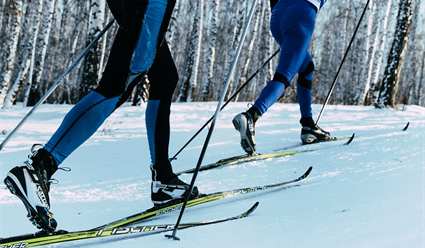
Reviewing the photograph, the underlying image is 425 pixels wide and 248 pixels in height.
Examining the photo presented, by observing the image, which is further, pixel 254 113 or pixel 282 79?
pixel 282 79

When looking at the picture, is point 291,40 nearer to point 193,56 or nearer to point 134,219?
point 134,219

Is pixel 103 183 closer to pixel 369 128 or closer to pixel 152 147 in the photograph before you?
pixel 152 147

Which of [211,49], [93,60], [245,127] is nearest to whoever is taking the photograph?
[245,127]

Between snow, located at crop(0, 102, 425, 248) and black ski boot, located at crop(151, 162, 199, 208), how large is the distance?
0.35 ft

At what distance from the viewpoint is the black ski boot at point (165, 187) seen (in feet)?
5.84

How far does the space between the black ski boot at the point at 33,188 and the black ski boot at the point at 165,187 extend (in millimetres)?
610

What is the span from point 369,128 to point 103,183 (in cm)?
344

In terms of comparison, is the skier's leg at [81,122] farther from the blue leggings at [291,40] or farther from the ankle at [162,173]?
the blue leggings at [291,40]

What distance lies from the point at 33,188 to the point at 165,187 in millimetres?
716

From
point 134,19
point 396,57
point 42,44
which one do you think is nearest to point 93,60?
point 42,44

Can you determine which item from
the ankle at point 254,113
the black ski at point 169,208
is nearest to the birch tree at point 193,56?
the ankle at point 254,113

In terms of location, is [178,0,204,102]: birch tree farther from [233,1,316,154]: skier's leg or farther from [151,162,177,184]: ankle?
[151,162,177,184]: ankle

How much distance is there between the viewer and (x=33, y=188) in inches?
48.0

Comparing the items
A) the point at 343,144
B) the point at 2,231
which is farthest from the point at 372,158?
the point at 2,231
